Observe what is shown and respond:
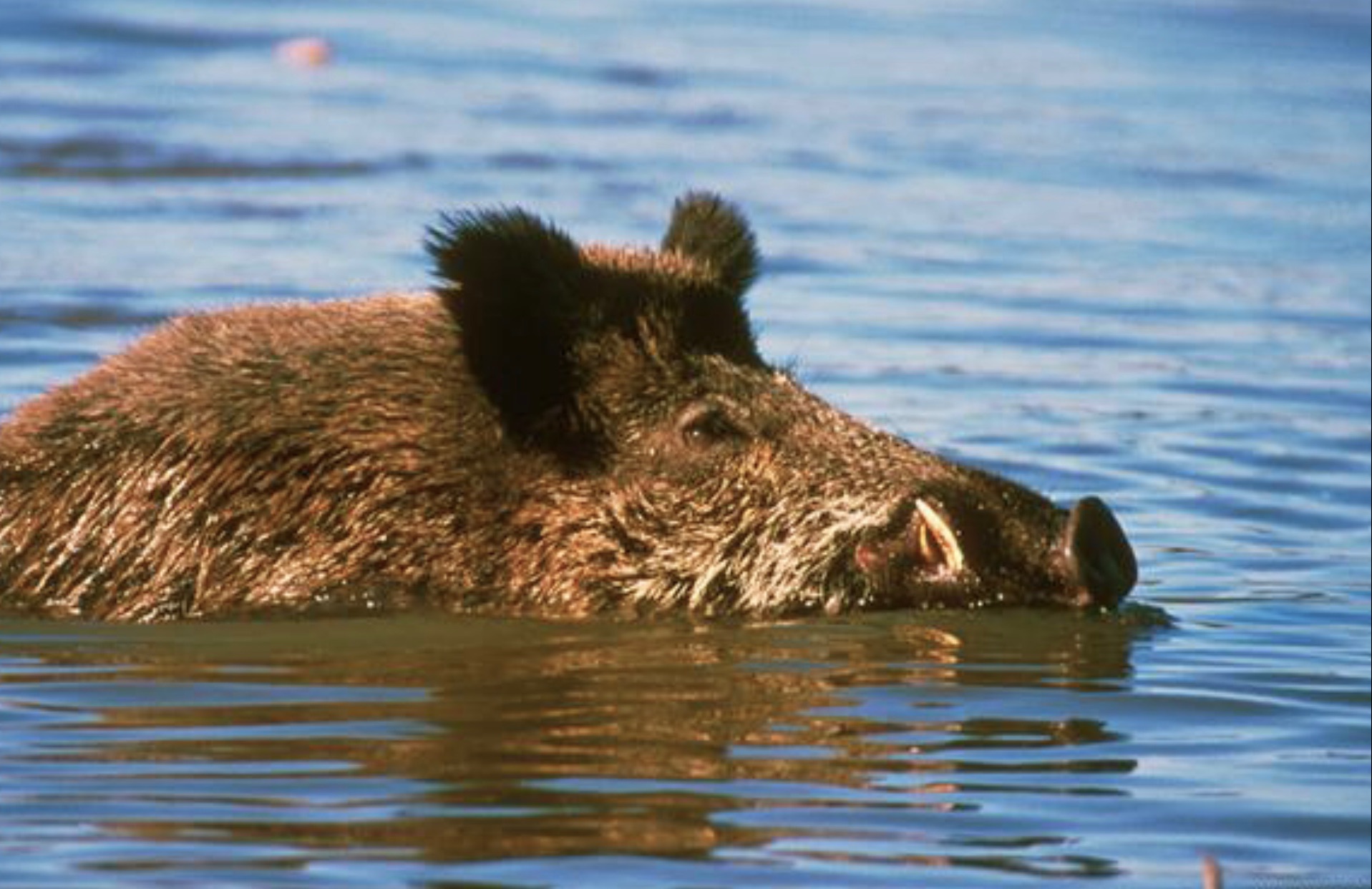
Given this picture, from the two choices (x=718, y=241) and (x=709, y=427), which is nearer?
(x=709, y=427)

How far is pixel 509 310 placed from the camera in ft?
39.3

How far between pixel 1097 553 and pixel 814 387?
5.23 metres

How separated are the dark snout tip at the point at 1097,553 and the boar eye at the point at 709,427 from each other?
127 centimetres

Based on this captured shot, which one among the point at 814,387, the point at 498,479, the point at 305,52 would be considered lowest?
the point at 498,479

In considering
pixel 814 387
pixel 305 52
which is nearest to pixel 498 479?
pixel 814 387

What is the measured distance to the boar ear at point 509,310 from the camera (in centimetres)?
1199

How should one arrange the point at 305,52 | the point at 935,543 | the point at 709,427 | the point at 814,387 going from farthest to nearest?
the point at 305,52, the point at 814,387, the point at 709,427, the point at 935,543

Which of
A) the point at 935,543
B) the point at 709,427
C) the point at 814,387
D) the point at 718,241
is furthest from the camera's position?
the point at 814,387

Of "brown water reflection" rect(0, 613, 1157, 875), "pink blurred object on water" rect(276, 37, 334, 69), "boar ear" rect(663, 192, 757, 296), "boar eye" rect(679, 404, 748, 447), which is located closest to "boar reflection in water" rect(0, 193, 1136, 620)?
"boar eye" rect(679, 404, 748, 447)

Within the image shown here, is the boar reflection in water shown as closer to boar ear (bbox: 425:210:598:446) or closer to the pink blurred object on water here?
boar ear (bbox: 425:210:598:446)

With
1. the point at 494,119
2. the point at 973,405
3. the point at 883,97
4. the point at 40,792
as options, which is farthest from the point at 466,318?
the point at 883,97

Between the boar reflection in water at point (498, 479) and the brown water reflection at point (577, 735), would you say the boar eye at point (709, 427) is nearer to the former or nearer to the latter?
the boar reflection in water at point (498, 479)

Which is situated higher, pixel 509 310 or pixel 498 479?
pixel 509 310

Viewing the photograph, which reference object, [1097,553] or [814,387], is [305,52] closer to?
[814,387]
